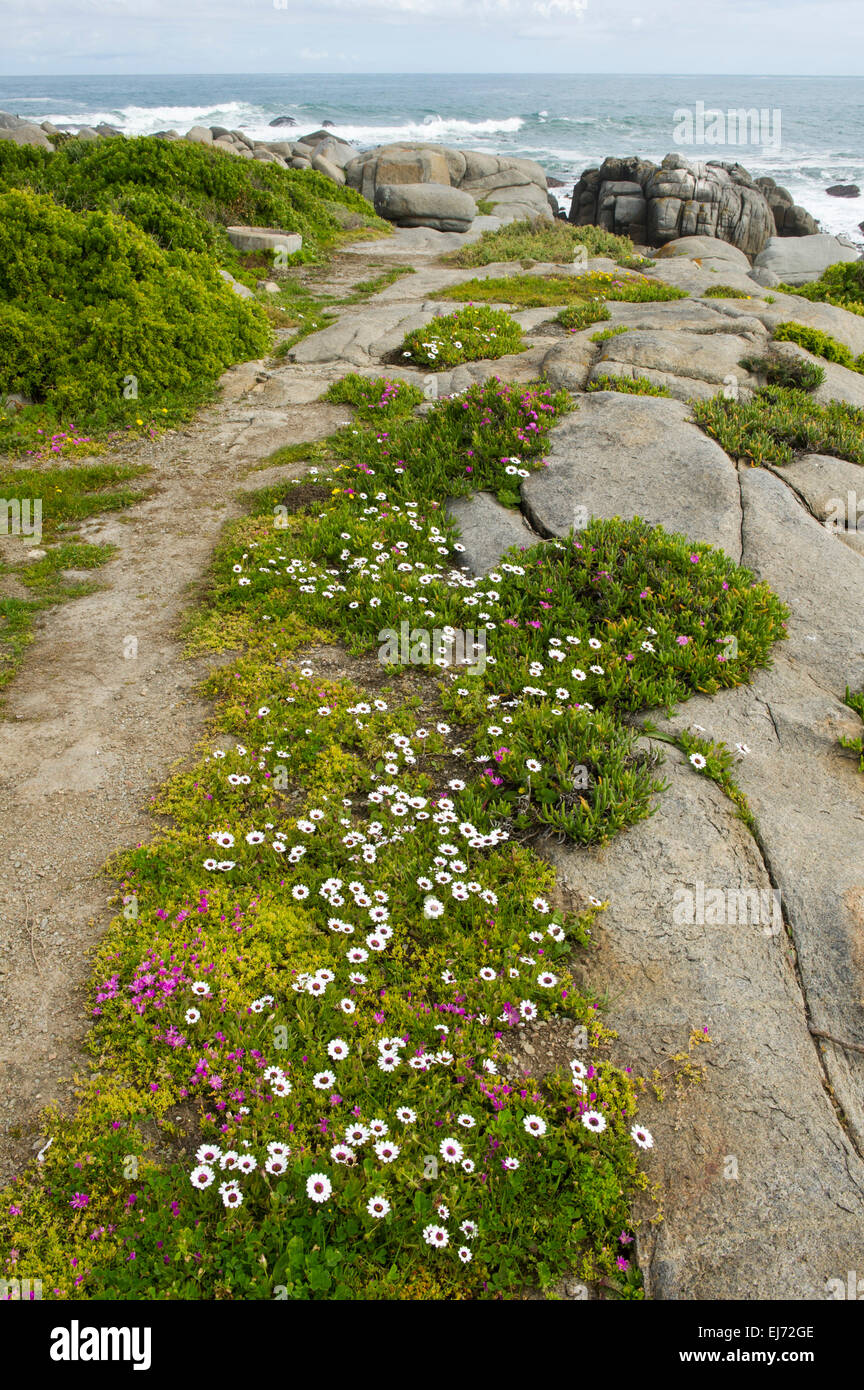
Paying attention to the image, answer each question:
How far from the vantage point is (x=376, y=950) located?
5.16 m

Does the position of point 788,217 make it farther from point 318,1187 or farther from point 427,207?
point 318,1187

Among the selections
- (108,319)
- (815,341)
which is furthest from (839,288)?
(108,319)

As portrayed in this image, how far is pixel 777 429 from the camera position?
37.6 feet

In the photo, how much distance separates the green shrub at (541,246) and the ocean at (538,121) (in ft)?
112

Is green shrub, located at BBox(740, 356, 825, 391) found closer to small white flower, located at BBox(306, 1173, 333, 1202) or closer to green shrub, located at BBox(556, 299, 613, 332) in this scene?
green shrub, located at BBox(556, 299, 613, 332)

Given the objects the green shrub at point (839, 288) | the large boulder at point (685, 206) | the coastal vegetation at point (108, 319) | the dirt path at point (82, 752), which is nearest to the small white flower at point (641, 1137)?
the dirt path at point (82, 752)

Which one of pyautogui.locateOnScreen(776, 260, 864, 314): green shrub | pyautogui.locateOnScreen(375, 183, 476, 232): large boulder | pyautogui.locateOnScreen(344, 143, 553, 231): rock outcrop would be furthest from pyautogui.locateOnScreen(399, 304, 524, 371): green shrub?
pyautogui.locateOnScreen(375, 183, 476, 232): large boulder

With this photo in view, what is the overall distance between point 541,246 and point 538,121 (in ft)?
358

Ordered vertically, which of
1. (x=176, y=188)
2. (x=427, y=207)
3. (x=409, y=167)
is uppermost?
(x=409, y=167)

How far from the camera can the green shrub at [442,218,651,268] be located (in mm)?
24406

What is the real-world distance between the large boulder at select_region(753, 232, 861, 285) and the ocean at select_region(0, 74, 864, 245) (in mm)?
32608

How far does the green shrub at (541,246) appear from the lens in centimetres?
2441

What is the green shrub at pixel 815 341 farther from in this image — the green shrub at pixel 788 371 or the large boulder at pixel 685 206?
the large boulder at pixel 685 206
